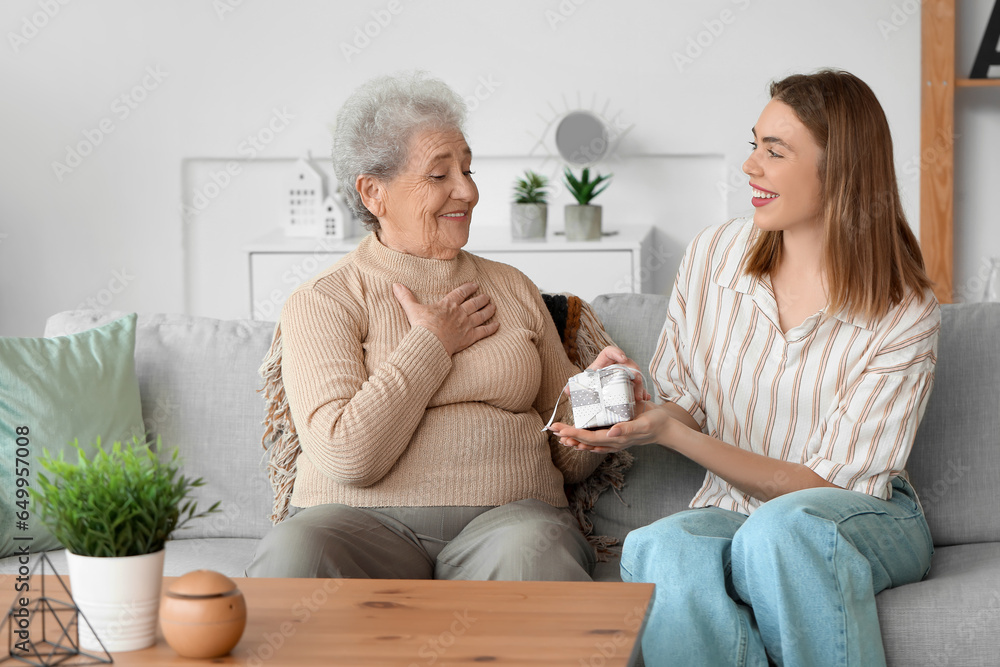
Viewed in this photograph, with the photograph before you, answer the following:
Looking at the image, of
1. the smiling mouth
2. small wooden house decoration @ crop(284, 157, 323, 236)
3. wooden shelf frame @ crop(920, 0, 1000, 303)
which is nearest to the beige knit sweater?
the smiling mouth

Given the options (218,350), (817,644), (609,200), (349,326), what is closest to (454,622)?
(817,644)

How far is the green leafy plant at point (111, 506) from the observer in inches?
40.1

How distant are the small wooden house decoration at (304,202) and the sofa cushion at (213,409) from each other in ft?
5.55

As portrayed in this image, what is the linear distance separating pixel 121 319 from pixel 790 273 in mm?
1239

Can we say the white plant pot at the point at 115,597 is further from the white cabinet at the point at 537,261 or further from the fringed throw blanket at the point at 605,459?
the white cabinet at the point at 537,261

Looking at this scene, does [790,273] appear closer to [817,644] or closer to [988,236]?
[817,644]

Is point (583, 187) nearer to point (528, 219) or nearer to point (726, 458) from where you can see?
point (528, 219)

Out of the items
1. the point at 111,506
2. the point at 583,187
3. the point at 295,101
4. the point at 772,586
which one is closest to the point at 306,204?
the point at 295,101

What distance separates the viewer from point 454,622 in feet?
3.65

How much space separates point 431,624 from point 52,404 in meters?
1.03

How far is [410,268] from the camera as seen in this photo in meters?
1.83

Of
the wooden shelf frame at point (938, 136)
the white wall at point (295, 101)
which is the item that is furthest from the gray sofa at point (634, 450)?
the white wall at point (295, 101)

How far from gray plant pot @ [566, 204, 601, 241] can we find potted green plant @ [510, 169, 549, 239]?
92 millimetres

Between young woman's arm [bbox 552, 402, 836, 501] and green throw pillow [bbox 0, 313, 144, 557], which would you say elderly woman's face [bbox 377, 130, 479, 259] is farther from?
green throw pillow [bbox 0, 313, 144, 557]
